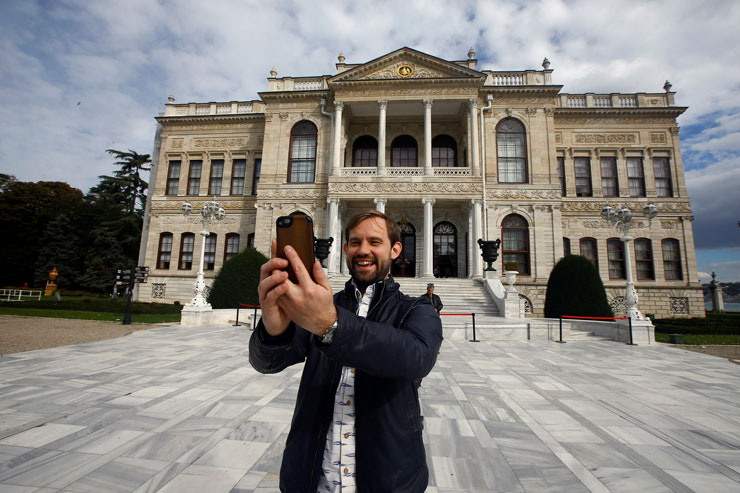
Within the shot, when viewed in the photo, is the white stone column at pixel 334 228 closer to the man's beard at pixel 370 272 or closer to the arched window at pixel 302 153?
the arched window at pixel 302 153

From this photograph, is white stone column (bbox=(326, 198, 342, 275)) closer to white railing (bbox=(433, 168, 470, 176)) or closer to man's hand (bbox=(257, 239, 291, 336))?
white railing (bbox=(433, 168, 470, 176))

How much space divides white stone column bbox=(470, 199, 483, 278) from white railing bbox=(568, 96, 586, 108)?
1076 cm

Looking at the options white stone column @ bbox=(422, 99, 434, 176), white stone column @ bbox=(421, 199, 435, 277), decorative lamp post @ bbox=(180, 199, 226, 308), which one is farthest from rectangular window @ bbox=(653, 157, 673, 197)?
decorative lamp post @ bbox=(180, 199, 226, 308)

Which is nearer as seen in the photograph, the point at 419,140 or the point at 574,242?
the point at 574,242

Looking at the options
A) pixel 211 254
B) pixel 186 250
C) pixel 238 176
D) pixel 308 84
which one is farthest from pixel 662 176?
pixel 186 250

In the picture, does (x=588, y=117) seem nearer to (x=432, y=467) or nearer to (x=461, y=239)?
(x=461, y=239)

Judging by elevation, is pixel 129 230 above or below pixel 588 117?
below

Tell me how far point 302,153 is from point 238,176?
224 inches

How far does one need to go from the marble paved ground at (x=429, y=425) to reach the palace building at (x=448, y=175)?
41.2 ft

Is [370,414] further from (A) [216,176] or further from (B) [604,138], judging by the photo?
(B) [604,138]

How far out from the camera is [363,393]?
127 cm

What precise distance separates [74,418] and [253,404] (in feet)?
5.76

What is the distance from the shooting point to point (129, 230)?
32.7 metres

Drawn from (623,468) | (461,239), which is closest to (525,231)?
(461,239)
